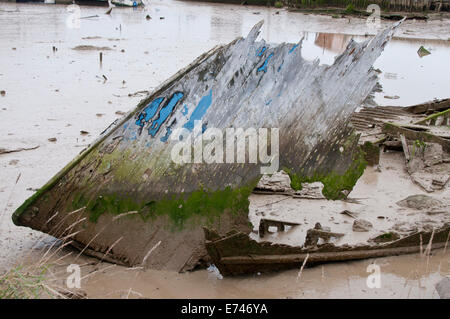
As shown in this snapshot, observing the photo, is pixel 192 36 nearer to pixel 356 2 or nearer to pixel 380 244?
pixel 356 2

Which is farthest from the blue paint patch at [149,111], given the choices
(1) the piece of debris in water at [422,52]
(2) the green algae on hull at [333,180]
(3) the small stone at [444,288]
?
(1) the piece of debris in water at [422,52]

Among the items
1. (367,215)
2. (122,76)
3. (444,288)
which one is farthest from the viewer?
(122,76)

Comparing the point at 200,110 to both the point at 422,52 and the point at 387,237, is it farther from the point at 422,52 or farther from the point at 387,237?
the point at 422,52

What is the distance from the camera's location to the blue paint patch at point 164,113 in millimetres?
4074

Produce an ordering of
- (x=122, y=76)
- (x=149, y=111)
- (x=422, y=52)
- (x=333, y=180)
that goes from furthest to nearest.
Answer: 1. (x=422, y=52)
2. (x=122, y=76)
3. (x=333, y=180)
4. (x=149, y=111)

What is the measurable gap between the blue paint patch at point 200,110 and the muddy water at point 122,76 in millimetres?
1105

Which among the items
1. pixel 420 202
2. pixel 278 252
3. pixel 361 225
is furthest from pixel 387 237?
pixel 420 202

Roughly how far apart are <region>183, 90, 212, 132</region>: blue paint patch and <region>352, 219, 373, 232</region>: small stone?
5.97 feet

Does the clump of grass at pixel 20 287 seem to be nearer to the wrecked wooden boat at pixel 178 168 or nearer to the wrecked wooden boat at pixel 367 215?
the wrecked wooden boat at pixel 178 168

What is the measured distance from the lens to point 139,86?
34.2 feet

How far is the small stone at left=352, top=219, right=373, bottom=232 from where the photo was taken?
4.85 metres

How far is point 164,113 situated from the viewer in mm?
4078

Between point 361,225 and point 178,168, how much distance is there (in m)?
1.86

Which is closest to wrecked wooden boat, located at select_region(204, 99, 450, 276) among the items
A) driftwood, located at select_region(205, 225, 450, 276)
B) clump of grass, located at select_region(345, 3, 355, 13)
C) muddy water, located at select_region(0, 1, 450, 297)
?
driftwood, located at select_region(205, 225, 450, 276)
